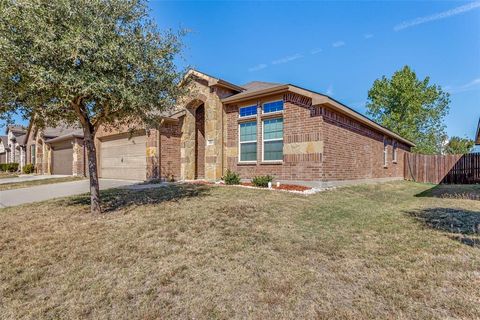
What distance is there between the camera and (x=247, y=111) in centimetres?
1232

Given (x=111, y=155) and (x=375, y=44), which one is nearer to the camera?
(x=375, y=44)

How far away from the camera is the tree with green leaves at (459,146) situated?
38.0 meters

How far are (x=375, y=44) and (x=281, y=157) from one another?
29.6ft

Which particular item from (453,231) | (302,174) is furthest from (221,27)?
(453,231)

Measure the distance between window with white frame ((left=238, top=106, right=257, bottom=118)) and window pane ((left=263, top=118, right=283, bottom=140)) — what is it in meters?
0.80

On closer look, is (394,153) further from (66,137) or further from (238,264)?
(66,137)

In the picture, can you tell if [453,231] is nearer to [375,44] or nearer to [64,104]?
[64,104]

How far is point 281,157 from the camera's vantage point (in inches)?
441

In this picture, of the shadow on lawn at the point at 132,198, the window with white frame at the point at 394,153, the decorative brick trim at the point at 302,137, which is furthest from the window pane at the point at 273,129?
the window with white frame at the point at 394,153

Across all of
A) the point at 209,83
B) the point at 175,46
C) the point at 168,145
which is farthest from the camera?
the point at 168,145

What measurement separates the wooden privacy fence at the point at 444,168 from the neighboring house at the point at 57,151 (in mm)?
24287

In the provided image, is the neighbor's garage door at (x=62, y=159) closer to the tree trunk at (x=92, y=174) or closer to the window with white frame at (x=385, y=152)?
the tree trunk at (x=92, y=174)

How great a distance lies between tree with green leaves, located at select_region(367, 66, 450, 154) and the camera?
29.4 meters

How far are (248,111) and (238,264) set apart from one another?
9.31 meters
